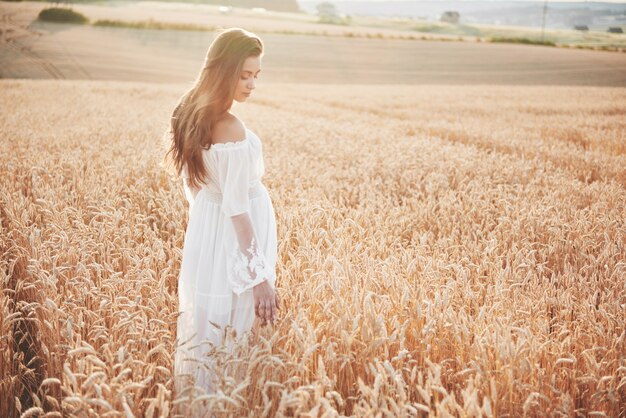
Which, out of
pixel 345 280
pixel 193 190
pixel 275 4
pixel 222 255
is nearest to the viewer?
pixel 222 255

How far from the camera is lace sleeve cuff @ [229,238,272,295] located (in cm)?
222

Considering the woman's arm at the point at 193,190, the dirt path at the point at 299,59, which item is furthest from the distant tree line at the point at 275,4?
the woman's arm at the point at 193,190

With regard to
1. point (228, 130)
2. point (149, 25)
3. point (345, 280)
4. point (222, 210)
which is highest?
point (149, 25)

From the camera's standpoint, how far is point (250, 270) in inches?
87.8

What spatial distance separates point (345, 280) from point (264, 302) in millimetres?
684

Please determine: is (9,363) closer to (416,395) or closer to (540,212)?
(416,395)

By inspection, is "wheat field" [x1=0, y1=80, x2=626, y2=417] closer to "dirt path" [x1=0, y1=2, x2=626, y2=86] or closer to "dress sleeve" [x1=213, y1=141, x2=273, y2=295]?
"dress sleeve" [x1=213, y1=141, x2=273, y2=295]

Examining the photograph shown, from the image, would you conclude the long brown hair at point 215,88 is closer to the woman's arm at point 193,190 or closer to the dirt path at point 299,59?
the woman's arm at point 193,190

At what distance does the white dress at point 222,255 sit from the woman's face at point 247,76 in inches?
8.4

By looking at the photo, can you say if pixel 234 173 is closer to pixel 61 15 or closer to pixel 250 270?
pixel 250 270

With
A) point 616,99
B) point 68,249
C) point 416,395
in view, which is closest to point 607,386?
point 416,395

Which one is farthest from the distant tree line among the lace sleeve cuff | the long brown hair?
the lace sleeve cuff

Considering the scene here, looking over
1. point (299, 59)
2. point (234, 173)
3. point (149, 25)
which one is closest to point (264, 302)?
point (234, 173)

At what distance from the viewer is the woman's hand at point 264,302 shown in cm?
223
